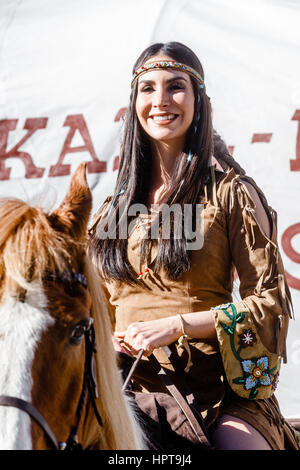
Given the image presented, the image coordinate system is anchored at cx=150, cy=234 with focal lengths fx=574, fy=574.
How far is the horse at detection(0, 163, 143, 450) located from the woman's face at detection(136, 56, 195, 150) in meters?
0.81

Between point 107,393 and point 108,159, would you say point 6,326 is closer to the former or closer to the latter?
point 107,393

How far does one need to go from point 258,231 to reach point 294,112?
2591 mm

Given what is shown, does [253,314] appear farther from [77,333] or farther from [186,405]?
[77,333]

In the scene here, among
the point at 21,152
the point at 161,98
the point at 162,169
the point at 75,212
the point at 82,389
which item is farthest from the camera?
the point at 21,152

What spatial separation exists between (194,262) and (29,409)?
108 cm

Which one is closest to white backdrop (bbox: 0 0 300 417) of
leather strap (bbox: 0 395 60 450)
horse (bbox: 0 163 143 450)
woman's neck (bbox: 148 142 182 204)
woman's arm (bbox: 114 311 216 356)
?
woman's neck (bbox: 148 142 182 204)

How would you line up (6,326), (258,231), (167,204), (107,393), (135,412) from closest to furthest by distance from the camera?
(6,326) < (107,393) < (135,412) < (258,231) < (167,204)

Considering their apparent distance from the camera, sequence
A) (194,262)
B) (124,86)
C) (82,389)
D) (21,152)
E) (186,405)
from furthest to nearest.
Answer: (21,152), (124,86), (194,262), (186,405), (82,389)

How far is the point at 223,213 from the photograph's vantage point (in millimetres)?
2215

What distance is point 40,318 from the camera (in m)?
1.32

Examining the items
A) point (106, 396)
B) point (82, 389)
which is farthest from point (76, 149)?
point (82, 389)

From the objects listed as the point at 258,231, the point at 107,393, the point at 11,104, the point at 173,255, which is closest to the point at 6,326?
the point at 107,393

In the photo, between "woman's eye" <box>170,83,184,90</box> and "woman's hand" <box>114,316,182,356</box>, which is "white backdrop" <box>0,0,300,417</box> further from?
"woman's hand" <box>114,316,182,356</box>

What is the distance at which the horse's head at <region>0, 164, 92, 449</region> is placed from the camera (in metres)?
1.23
